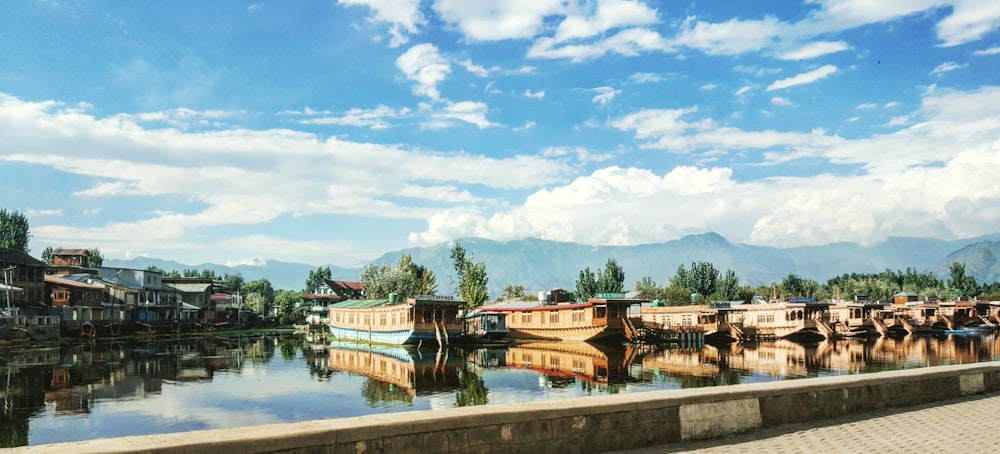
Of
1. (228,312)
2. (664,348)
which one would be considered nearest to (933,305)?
(664,348)

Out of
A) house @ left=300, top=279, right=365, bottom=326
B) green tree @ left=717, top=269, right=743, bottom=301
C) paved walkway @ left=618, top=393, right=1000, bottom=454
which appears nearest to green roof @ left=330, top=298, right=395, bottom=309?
house @ left=300, top=279, right=365, bottom=326

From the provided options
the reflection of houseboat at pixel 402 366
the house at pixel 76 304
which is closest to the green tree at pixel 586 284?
the reflection of houseboat at pixel 402 366

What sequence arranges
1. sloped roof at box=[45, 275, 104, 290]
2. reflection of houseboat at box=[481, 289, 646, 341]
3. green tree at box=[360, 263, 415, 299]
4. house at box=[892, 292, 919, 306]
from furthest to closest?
house at box=[892, 292, 919, 306] → green tree at box=[360, 263, 415, 299] → sloped roof at box=[45, 275, 104, 290] → reflection of houseboat at box=[481, 289, 646, 341]

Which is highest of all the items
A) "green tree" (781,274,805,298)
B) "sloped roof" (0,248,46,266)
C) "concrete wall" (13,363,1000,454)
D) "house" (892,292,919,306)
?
"sloped roof" (0,248,46,266)

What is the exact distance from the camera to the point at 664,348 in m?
53.9

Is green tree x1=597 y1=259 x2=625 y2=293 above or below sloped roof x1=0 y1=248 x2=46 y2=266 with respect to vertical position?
below

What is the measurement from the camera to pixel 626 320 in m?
56.0

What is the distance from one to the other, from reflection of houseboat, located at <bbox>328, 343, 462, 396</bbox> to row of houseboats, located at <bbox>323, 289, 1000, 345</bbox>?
3.36 metres

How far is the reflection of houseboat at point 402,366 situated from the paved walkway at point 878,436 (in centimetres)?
1850

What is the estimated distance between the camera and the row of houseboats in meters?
53.6

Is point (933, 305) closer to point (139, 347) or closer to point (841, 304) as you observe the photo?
point (841, 304)

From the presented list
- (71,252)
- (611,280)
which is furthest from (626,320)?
(71,252)

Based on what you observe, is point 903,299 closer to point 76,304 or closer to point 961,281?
point 961,281

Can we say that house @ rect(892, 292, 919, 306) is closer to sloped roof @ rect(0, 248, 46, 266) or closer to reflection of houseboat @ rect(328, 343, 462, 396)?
reflection of houseboat @ rect(328, 343, 462, 396)
